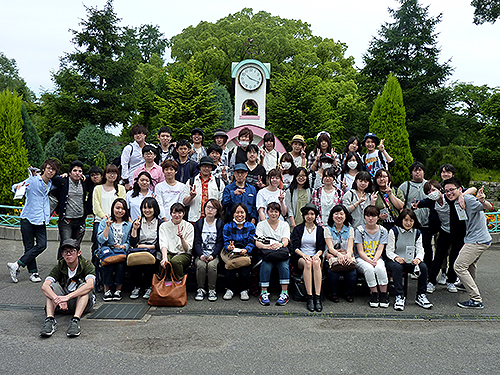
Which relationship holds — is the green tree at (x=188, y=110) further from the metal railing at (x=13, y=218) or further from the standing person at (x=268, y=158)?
the standing person at (x=268, y=158)

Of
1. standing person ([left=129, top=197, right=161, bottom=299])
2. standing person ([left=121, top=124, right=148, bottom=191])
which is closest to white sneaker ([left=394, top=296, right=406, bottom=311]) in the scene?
standing person ([left=129, top=197, right=161, bottom=299])

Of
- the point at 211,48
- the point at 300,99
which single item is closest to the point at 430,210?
the point at 300,99

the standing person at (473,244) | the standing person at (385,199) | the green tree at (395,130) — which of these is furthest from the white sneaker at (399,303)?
the green tree at (395,130)

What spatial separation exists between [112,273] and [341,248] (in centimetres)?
334

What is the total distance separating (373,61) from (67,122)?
653 inches

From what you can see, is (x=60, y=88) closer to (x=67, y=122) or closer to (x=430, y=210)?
(x=67, y=122)

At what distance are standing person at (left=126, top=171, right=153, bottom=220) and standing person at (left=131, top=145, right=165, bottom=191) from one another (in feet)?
0.62

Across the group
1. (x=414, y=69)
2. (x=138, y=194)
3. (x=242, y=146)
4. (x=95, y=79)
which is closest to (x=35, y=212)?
(x=138, y=194)

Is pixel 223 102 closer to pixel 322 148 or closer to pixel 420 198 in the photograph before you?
pixel 322 148

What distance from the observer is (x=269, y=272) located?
5512mm

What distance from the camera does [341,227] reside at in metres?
5.73

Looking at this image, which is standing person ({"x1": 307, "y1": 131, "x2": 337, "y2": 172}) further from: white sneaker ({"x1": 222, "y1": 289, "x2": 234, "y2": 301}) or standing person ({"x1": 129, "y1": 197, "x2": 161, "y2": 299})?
standing person ({"x1": 129, "y1": 197, "x2": 161, "y2": 299})

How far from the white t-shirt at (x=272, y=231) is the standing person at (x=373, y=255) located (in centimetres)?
103

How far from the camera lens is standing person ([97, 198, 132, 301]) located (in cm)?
553
